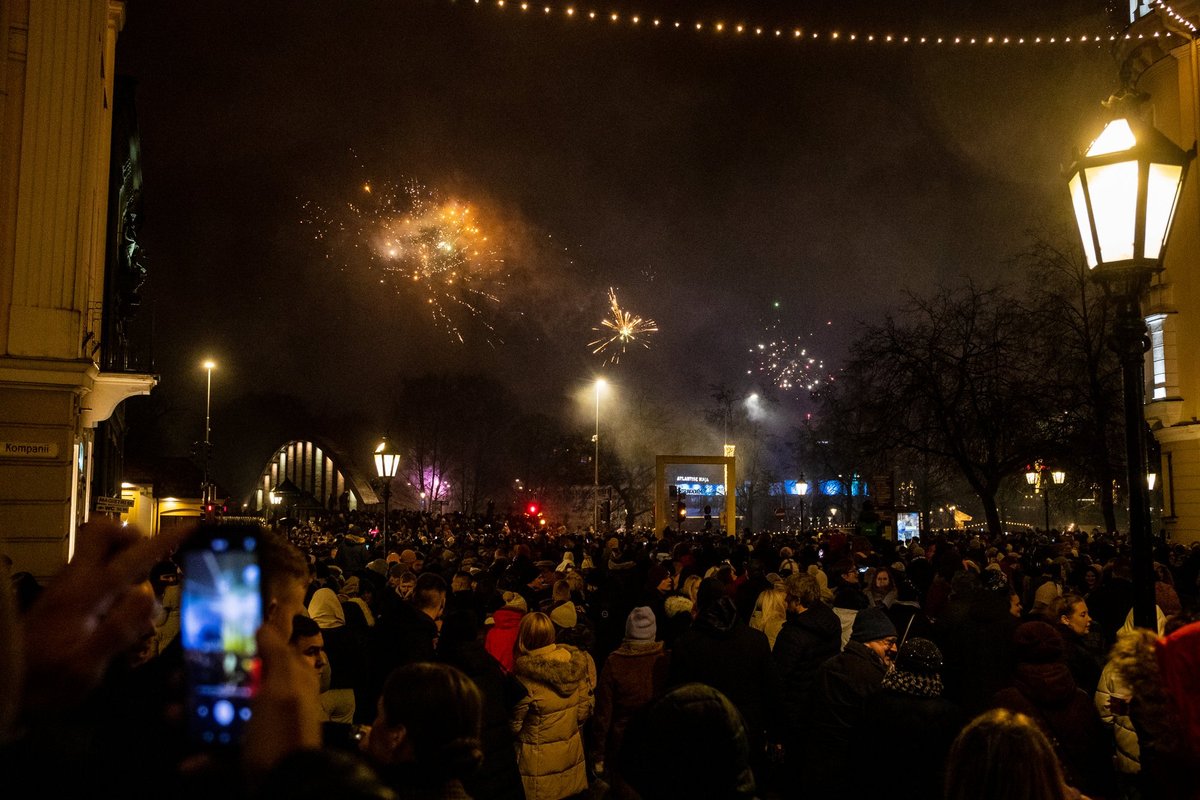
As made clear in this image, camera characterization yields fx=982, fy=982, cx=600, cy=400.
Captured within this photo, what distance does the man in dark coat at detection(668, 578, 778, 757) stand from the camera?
20.8 ft

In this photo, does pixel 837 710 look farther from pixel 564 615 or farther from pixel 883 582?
pixel 883 582

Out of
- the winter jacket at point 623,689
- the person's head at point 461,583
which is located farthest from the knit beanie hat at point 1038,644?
the person's head at point 461,583

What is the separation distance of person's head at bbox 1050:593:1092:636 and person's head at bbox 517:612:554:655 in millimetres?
4432

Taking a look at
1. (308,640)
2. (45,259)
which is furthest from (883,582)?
(45,259)

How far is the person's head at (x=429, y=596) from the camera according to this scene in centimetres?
707

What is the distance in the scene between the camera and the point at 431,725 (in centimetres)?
271

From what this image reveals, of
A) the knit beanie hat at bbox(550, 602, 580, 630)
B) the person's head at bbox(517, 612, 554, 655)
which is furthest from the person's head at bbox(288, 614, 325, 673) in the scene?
the knit beanie hat at bbox(550, 602, 580, 630)

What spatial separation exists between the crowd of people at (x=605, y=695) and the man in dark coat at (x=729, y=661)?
16mm

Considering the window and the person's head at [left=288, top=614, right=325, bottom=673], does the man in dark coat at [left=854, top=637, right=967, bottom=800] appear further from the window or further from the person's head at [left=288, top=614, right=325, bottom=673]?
the window

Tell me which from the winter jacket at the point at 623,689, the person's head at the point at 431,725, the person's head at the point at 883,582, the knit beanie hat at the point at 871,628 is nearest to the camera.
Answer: the person's head at the point at 431,725

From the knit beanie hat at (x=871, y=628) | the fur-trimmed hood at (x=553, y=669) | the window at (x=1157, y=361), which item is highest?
the window at (x=1157, y=361)

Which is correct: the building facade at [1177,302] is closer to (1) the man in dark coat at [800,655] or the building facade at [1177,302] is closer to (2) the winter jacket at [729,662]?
(1) the man in dark coat at [800,655]

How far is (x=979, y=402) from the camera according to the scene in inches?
1157

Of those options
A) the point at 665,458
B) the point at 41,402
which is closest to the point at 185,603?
the point at 41,402
